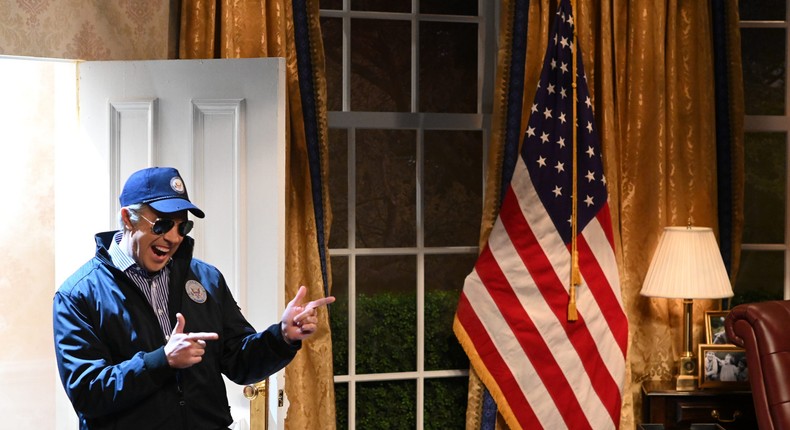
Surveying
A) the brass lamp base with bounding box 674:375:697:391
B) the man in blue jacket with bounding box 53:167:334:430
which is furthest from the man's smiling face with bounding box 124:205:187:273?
the brass lamp base with bounding box 674:375:697:391

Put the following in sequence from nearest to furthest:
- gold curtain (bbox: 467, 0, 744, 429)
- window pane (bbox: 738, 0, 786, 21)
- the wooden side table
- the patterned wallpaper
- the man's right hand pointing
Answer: the man's right hand pointing < the patterned wallpaper < the wooden side table < gold curtain (bbox: 467, 0, 744, 429) < window pane (bbox: 738, 0, 786, 21)

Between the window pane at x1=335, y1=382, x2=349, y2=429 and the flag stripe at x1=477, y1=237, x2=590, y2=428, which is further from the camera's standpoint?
the window pane at x1=335, y1=382, x2=349, y2=429

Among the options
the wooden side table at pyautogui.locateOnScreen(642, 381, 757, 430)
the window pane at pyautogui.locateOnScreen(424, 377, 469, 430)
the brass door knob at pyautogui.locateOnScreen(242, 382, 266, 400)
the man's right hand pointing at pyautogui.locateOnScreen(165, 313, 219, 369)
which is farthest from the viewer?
the window pane at pyautogui.locateOnScreen(424, 377, 469, 430)

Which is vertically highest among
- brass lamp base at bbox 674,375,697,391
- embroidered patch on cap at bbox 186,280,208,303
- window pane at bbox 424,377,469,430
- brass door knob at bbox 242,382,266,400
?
embroidered patch on cap at bbox 186,280,208,303

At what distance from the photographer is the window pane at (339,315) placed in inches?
166

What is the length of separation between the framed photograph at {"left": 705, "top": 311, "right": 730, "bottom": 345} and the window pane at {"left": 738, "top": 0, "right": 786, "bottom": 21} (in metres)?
1.39

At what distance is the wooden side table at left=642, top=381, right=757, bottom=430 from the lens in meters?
3.97

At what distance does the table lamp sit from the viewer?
3.90m

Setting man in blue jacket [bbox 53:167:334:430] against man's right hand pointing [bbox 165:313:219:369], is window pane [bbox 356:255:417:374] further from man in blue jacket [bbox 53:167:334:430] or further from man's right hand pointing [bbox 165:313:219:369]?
man's right hand pointing [bbox 165:313:219:369]

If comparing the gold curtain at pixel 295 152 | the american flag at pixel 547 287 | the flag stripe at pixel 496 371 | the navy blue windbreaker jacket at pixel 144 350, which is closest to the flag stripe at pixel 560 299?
the american flag at pixel 547 287

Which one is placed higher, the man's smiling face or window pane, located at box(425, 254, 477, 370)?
the man's smiling face

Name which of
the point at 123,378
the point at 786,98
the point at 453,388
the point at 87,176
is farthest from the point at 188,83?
the point at 786,98

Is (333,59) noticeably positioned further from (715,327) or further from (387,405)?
(715,327)

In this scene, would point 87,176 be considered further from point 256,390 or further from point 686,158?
point 686,158
